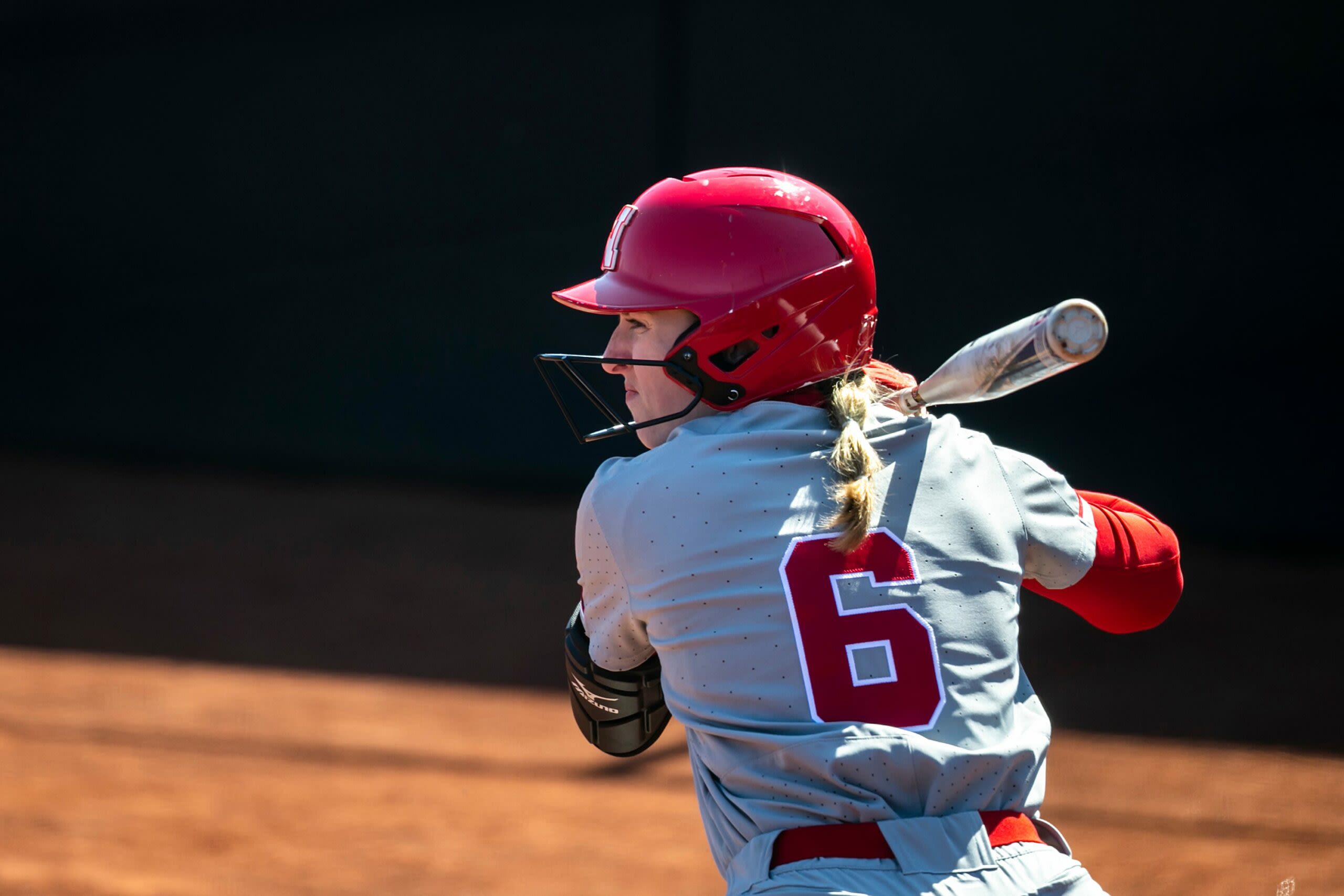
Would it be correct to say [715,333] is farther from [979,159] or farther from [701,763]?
[979,159]

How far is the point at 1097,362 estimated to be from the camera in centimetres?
714

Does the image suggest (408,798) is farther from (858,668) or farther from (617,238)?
(858,668)

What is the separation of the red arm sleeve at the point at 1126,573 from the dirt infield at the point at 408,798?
1980 millimetres

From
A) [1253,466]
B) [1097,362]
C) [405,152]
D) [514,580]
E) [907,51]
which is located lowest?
[514,580]

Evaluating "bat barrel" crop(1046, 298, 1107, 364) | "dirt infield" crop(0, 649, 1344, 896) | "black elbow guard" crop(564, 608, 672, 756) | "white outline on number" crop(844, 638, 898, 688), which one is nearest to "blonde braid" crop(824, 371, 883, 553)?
"white outline on number" crop(844, 638, 898, 688)

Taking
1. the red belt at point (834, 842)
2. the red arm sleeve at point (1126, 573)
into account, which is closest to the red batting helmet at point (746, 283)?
the red arm sleeve at point (1126, 573)

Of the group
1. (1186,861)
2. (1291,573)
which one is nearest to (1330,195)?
(1291,573)

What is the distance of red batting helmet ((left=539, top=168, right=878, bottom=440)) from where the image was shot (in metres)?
1.97

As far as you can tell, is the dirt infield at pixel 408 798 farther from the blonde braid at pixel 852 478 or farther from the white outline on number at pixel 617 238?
the blonde braid at pixel 852 478

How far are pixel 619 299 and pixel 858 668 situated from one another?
0.73m

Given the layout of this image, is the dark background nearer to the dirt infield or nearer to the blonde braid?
the dirt infield

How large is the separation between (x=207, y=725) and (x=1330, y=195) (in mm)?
5923

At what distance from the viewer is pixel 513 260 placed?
7.77 meters

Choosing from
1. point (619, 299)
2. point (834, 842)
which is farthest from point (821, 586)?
point (619, 299)
